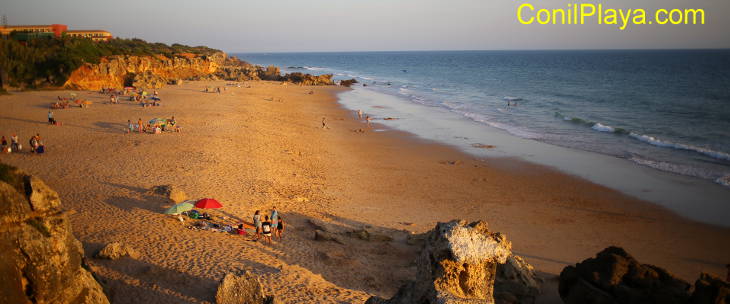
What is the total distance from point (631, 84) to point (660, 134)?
42.0 meters

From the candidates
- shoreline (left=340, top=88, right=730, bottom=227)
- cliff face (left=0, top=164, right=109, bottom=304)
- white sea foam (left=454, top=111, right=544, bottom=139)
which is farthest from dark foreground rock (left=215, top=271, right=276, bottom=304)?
white sea foam (left=454, top=111, right=544, bottom=139)

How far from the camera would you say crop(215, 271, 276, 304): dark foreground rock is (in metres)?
8.55

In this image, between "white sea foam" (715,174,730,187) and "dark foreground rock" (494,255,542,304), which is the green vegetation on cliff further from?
"white sea foam" (715,174,730,187)

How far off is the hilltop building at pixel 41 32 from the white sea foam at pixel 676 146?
61.2 metres

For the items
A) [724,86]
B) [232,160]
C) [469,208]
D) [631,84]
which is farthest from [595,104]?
[232,160]

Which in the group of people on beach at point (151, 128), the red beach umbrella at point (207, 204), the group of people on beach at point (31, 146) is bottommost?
the red beach umbrella at point (207, 204)

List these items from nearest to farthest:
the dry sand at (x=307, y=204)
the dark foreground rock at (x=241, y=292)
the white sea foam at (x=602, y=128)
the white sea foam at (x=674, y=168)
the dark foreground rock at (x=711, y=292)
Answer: the dark foreground rock at (x=711, y=292) → the dark foreground rock at (x=241, y=292) → the dry sand at (x=307, y=204) → the white sea foam at (x=674, y=168) → the white sea foam at (x=602, y=128)

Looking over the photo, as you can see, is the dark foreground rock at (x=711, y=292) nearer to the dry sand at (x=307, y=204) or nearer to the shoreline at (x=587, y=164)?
the dry sand at (x=307, y=204)

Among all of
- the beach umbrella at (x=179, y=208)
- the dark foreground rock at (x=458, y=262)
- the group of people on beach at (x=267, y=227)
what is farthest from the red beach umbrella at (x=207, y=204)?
the dark foreground rock at (x=458, y=262)

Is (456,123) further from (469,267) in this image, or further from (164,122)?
(469,267)

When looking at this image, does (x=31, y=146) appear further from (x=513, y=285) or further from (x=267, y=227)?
(x=513, y=285)

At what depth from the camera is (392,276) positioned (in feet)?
36.8

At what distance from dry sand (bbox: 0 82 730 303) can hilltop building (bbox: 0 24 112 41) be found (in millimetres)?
26732

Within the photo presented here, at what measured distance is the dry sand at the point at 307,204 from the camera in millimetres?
10727
